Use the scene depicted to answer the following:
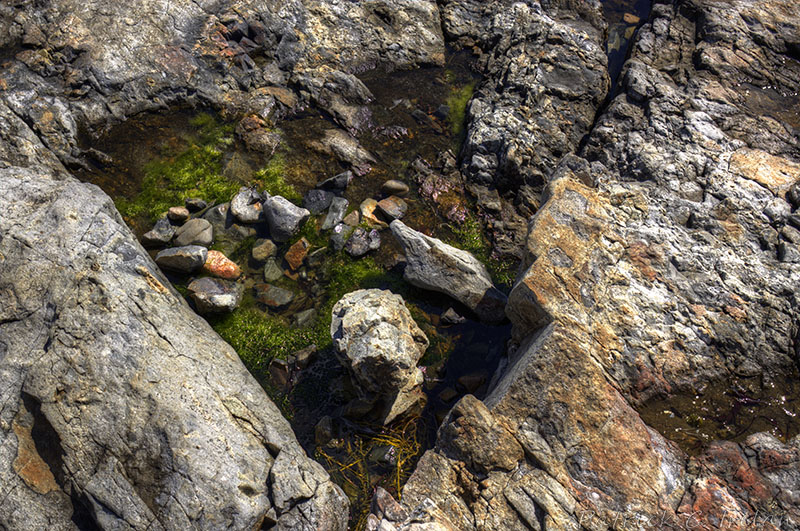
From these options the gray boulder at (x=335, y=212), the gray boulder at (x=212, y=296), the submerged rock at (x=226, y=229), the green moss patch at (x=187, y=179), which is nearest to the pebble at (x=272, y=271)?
the gray boulder at (x=212, y=296)

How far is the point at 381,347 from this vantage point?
696 cm

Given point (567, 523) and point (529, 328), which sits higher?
point (529, 328)

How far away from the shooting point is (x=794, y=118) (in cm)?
980

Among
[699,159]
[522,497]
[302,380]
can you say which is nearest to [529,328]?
[522,497]

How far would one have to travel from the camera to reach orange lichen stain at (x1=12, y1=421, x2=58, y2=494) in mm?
5887

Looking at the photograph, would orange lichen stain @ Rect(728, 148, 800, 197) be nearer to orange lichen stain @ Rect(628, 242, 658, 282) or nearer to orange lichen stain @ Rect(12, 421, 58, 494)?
orange lichen stain @ Rect(628, 242, 658, 282)

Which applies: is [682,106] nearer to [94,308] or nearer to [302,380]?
[302,380]

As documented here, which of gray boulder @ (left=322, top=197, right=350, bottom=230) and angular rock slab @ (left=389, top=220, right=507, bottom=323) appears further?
gray boulder @ (left=322, top=197, right=350, bottom=230)

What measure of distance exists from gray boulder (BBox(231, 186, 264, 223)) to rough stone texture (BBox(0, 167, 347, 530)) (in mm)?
2585

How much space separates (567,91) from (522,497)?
8.31 metres

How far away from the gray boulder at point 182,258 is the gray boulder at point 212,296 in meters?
0.29

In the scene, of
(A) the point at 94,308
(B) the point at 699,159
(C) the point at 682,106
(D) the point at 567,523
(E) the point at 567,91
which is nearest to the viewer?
(D) the point at 567,523

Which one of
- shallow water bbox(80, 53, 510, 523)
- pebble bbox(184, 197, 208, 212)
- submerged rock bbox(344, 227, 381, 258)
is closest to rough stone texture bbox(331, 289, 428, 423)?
shallow water bbox(80, 53, 510, 523)

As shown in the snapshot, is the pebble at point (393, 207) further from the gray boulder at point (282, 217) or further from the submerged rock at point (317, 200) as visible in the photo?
the gray boulder at point (282, 217)
